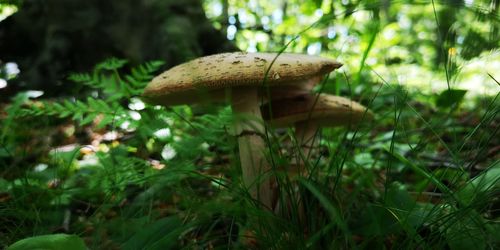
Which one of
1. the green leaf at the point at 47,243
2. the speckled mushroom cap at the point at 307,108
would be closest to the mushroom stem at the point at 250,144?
the speckled mushroom cap at the point at 307,108

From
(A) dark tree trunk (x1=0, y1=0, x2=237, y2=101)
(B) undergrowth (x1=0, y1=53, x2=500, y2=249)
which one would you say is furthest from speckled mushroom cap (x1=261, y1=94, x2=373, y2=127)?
(A) dark tree trunk (x1=0, y1=0, x2=237, y2=101)

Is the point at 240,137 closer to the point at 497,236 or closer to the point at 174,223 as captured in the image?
the point at 174,223

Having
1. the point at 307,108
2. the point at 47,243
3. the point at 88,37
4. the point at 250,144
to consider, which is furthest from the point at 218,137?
the point at 88,37

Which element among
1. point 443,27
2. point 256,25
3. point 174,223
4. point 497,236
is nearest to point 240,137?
point 174,223

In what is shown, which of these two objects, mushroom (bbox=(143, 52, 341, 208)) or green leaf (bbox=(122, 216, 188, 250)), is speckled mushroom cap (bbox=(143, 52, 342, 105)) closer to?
mushroom (bbox=(143, 52, 341, 208))

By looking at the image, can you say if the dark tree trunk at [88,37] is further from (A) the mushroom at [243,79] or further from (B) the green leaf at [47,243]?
(B) the green leaf at [47,243]
